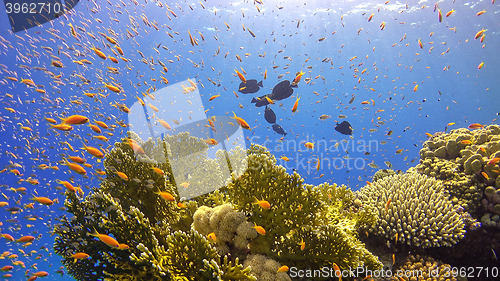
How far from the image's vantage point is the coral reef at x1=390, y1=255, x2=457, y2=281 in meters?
3.51

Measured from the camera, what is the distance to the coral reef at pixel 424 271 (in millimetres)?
3514

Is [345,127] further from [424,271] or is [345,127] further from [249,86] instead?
[424,271]

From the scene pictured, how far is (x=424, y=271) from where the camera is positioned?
11.8ft

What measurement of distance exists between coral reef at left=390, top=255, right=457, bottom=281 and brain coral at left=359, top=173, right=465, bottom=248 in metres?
0.34

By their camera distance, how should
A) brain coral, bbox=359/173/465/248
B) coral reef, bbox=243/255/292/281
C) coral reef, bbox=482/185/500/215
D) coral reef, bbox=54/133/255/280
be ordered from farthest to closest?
coral reef, bbox=482/185/500/215 < brain coral, bbox=359/173/465/248 < coral reef, bbox=243/255/292/281 < coral reef, bbox=54/133/255/280

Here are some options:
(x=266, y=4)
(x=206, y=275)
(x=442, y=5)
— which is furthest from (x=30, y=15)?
(x=442, y=5)

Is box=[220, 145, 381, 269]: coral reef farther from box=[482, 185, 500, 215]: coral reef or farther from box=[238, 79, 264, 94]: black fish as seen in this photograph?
box=[482, 185, 500, 215]: coral reef

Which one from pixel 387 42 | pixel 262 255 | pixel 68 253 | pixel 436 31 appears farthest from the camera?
pixel 387 42

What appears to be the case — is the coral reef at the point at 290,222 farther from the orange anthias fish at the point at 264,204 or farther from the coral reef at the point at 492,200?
the coral reef at the point at 492,200

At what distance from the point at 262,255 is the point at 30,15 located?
89.1ft

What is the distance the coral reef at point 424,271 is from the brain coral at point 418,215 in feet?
1.10

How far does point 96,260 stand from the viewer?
119 inches

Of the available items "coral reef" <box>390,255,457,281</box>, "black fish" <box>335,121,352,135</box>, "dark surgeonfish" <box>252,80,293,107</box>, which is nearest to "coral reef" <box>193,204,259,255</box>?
"coral reef" <box>390,255,457,281</box>

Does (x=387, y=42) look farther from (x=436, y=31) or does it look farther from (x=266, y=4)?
(x=266, y=4)
